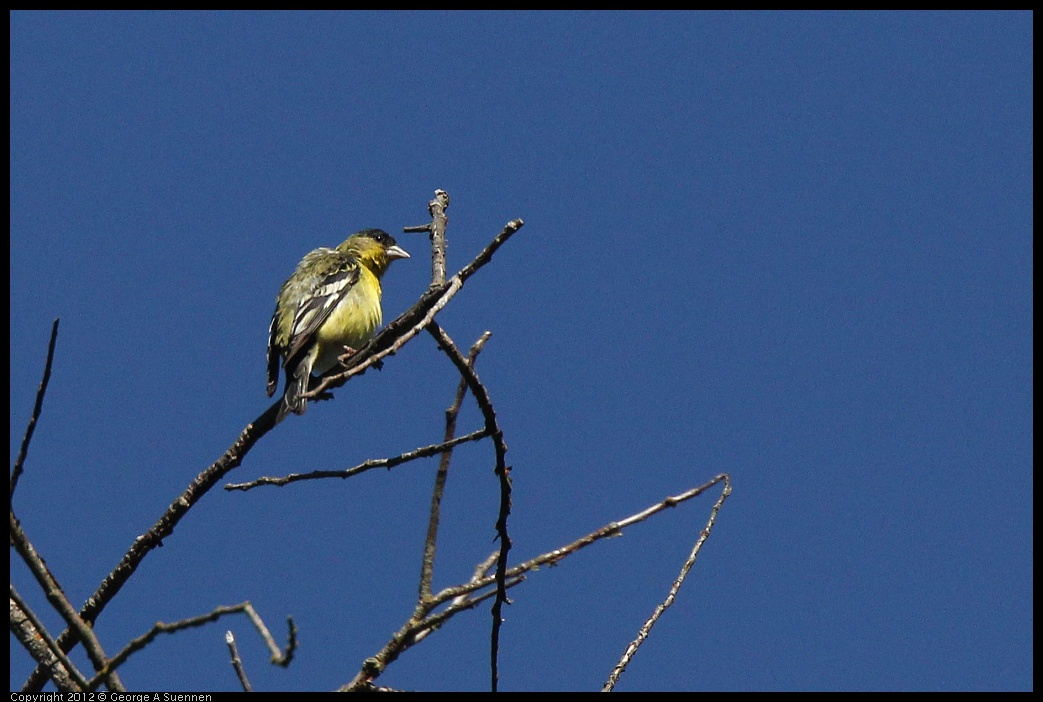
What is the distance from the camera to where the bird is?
802 centimetres

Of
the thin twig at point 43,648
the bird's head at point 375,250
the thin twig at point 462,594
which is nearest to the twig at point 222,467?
the thin twig at point 43,648

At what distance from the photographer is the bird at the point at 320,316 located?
316 inches

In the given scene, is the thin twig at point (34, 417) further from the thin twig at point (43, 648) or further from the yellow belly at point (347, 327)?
the yellow belly at point (347, 327)

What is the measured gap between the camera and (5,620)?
315cm

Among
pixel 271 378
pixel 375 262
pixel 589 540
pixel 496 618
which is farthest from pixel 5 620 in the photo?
pixel 375 262

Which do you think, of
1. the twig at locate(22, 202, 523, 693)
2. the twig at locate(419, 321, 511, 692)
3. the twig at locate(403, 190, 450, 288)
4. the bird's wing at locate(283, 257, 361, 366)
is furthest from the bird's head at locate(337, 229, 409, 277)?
the twig at locate(419, 321, 511, 692)

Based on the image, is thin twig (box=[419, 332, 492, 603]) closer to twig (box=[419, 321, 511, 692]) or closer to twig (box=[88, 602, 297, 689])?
twig (box=[419, 321, 511, 692])

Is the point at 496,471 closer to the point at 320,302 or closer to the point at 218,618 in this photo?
the point at 218,618

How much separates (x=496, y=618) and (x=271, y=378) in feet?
16.8

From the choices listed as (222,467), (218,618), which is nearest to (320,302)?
(222,467)

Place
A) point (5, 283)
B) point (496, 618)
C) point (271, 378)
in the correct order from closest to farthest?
point (496, 618) → point (5, 283) → point (271, 378)

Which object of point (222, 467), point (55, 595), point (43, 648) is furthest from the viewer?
point (222, 467)

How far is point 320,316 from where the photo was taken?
26.9 ft
